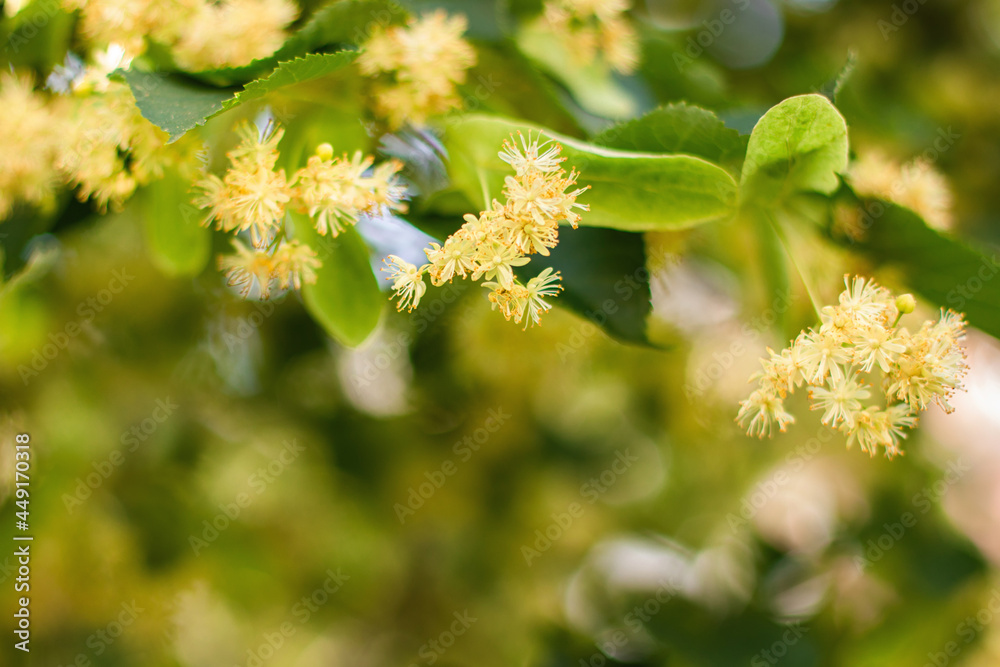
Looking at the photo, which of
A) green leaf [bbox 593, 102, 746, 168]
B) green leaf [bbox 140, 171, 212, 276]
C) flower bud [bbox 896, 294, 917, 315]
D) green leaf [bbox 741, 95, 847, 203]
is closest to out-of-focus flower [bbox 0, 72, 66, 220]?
green leaf [bbox 140, 171, 212, 276]

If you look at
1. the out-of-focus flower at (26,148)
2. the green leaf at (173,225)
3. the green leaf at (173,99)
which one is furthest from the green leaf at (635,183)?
the out-of-focus flower at (26,148)

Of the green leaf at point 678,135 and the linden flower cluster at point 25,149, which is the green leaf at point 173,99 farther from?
the green leaf at point 678,135

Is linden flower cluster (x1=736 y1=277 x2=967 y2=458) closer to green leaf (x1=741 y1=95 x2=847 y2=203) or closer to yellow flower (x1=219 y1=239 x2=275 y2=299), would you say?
green leaf (x1=741 y1=95 x2=847 y2=203)

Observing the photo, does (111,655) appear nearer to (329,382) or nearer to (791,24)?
(329,382)

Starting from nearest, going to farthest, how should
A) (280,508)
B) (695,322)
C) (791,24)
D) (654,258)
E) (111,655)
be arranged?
(654,258) → (111,655) → (695,322) → (791,24) → (280,508)

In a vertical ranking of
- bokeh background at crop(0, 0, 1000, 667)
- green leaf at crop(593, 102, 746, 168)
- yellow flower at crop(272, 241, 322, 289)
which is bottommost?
bokeh background at crop(0, 0, 1000, 667)

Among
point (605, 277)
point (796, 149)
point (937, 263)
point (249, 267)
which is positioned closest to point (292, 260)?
point (249, 267)

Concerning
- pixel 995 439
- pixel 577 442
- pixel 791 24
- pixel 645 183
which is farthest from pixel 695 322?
pixel 995 439
